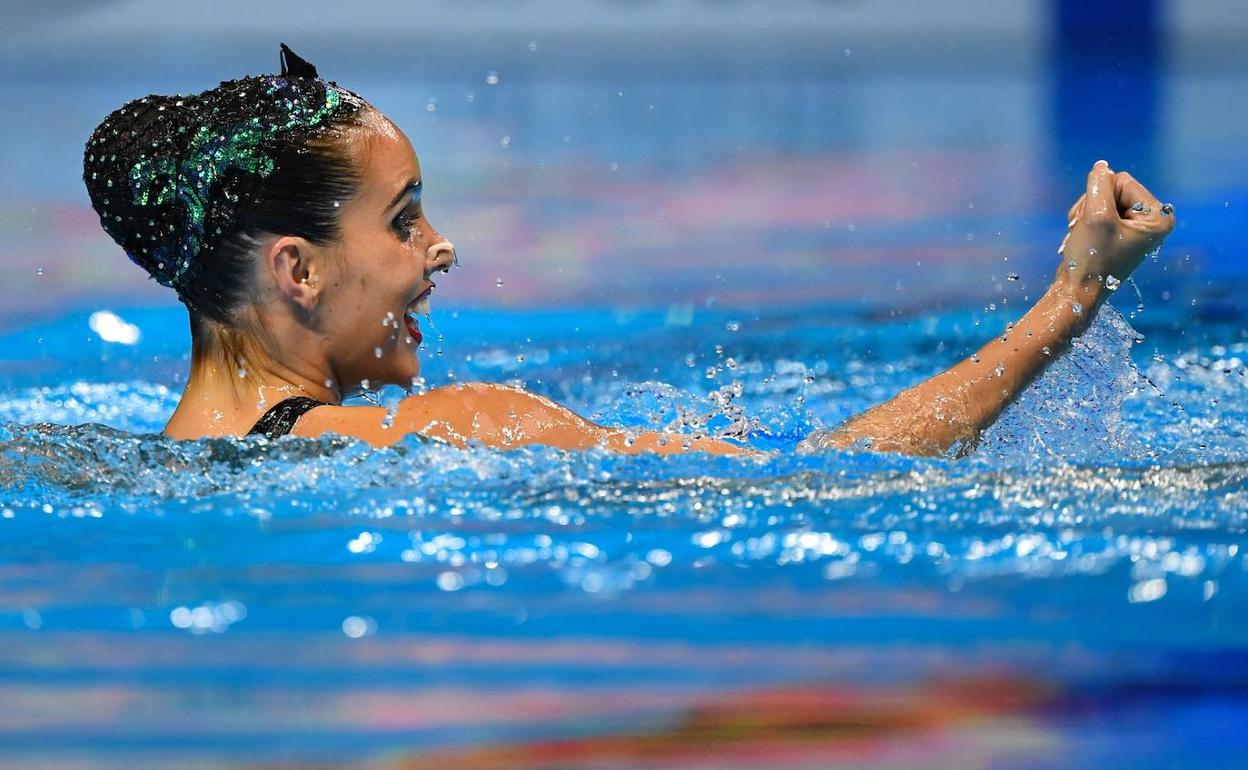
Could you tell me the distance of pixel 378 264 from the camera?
207 cm

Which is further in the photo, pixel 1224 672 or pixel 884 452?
pixel 884 452

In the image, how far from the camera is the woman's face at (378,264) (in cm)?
205

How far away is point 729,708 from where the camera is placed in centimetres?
141

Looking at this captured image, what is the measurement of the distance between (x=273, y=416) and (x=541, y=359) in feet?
5.72

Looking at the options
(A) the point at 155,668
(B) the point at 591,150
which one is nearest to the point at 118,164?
(A) the point at 155,668

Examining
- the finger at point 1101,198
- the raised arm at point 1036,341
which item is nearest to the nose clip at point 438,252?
the raised arm at point 1036,341

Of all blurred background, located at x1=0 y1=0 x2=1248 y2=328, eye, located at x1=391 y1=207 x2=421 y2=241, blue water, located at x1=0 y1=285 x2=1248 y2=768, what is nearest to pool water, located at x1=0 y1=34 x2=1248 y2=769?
blue water, located at x1=0 y1=285 x2=1248 y2=768

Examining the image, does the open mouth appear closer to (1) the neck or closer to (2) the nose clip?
(2) the nose clip

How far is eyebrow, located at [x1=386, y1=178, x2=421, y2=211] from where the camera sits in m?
2.07

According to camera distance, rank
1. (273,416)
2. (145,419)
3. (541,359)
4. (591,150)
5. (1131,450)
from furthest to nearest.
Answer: (591,150) < (541,359) < (145,419) < (1131,450) < (273,416)

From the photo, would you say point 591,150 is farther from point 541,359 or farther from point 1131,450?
point 1131,450

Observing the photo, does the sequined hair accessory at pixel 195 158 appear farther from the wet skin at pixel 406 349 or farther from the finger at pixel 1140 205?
the finger at pixel 1140 205

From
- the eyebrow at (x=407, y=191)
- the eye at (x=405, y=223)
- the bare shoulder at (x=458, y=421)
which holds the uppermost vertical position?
the eyebrow at (x=407, y=191)

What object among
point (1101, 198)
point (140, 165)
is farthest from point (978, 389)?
point (140, 165)
